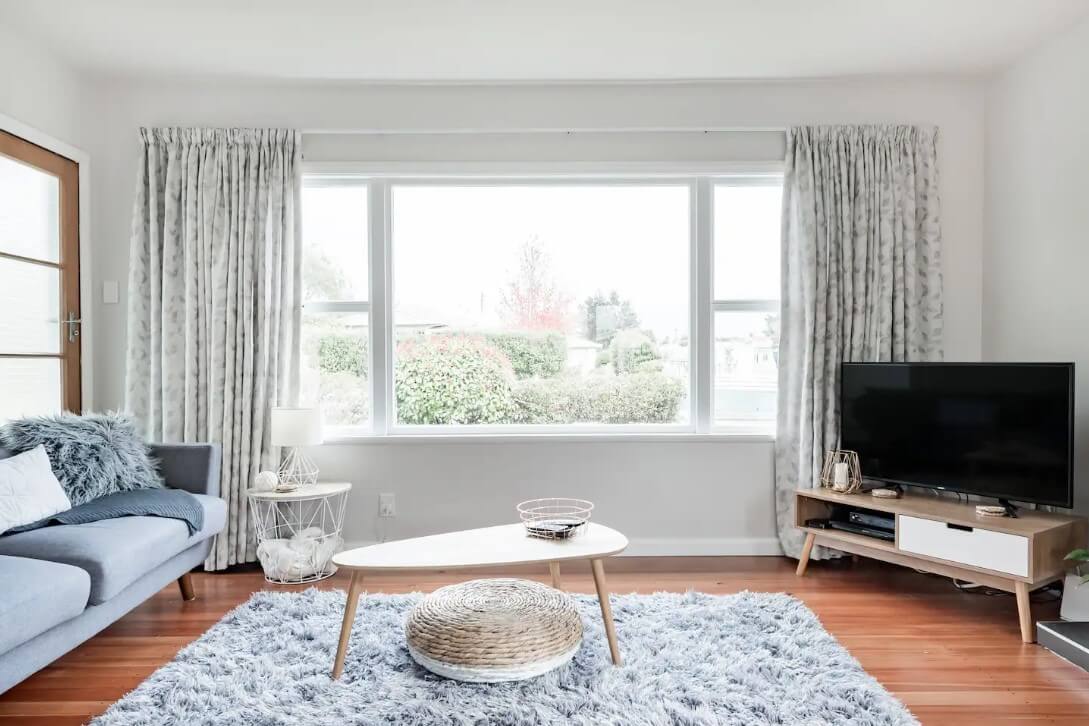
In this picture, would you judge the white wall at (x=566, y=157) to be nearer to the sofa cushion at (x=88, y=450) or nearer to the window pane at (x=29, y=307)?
the window pane at (x=29, y=307)

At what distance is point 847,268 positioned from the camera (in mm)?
3674

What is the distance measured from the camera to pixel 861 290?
3.67m

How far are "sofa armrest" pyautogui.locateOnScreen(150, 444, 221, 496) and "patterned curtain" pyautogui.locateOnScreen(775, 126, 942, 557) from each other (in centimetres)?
297

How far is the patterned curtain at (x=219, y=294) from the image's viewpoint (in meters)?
3.62

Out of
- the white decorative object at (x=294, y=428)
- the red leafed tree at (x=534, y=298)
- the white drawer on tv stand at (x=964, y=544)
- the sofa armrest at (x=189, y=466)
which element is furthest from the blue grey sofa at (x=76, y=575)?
the white drawer on tv stand at (x=964, y=544)

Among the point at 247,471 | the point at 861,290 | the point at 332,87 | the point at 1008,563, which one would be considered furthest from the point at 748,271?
the point at 247,471

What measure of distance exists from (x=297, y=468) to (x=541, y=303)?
1662 mm

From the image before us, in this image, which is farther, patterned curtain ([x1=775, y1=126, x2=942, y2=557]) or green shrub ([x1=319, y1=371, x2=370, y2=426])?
green shrub ([x1=319, y1=371, x2=370, y2=426])

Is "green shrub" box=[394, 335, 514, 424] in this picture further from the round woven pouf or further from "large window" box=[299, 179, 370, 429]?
the round woven pouf

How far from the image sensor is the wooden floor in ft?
7.17

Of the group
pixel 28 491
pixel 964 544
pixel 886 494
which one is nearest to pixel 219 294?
pixel 28 491

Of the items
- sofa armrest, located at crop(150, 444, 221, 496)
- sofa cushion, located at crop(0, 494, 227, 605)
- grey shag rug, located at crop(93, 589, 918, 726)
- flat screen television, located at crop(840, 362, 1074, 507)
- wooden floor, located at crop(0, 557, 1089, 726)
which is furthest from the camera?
sofa armrest, located at crop(150, 444, 221, 496)

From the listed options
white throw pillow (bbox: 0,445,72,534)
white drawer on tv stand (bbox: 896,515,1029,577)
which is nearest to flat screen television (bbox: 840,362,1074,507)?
white drawer on tv stand (bbox: 896,515,1029,577)

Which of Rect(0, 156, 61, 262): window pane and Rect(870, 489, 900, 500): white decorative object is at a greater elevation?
Rect(0, 156, 61, 262): window pane
